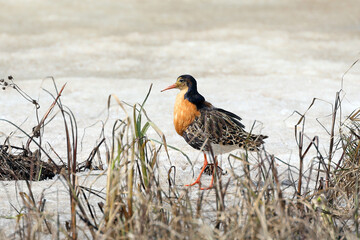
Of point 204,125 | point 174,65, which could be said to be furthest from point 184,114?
point 174,65

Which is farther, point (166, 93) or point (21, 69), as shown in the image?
point (21, 69)

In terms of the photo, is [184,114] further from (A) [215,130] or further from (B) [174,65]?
(B) [174,65]

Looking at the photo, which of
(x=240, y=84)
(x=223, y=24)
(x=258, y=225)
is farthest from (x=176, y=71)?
(x=258, y=225)

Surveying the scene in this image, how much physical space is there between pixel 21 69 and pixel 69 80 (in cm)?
119

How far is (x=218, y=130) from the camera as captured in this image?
433 centimetres

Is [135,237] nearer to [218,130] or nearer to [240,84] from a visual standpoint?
[218,130]

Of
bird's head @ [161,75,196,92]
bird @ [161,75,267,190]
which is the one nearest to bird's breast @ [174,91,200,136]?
bird @ [161,75,267,190]

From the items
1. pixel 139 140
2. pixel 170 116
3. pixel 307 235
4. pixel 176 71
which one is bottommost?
pixel 307 235

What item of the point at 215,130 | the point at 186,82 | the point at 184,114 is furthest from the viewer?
the point at 186,82

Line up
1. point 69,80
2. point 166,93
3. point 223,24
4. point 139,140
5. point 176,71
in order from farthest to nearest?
point 223,24, point 176,71, point 69,80, point 166,93, point 139,140

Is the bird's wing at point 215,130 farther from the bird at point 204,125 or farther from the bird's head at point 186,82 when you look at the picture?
the bird's head at point 186,82

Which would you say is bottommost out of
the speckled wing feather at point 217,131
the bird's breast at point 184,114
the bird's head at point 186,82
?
the speckled wing feather at point 217,131

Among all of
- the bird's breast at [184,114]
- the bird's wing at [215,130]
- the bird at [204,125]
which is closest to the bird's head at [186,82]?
the bird at [204,125]

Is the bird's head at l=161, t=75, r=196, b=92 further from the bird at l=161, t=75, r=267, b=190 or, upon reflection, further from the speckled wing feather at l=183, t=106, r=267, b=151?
the speckled wing feather at l=183, t=106, r=267, b=151
